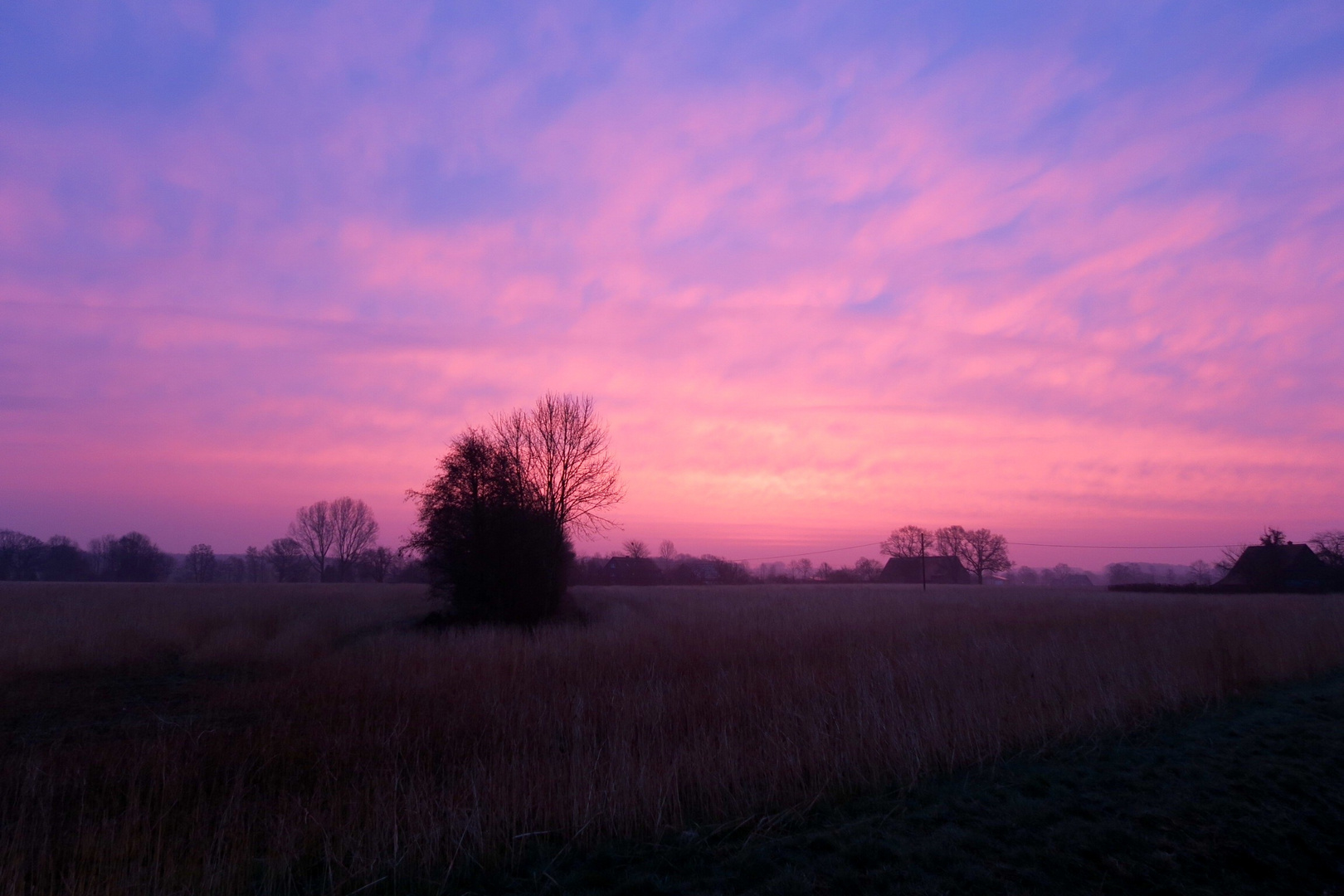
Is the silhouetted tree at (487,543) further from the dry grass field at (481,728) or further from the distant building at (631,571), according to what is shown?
the distant building at (631,571)

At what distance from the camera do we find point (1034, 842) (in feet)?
15.9

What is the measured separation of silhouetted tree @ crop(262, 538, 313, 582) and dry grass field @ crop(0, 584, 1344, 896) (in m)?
79.3

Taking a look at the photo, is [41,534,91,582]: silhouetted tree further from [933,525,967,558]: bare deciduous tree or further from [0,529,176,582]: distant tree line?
[933,525,967,558]: bare deciduous tree

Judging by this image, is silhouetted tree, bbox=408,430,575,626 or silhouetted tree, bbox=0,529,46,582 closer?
silhouetted tree, bbox=408,430,575,626

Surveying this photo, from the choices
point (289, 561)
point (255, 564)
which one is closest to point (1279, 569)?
point (289, 561)

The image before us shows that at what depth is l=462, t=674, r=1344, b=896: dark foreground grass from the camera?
14.1 ft

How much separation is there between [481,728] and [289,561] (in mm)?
97491

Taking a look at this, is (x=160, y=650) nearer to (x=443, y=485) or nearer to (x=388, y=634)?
(x=388, y=634)

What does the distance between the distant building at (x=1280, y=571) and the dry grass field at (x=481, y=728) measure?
132ft

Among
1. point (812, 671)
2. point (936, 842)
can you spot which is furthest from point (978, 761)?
point (812, 671)

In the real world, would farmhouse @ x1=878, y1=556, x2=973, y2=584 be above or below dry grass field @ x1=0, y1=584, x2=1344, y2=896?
below

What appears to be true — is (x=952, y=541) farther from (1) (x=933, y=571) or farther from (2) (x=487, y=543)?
(2) (x=487, y=543)

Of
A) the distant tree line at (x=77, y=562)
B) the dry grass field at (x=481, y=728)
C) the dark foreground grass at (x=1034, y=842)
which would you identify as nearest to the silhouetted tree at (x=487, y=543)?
the dry grass field at (x=481, y=728)

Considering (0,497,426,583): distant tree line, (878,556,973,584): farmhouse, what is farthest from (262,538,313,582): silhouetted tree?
(878,556,973,584): farmhouse
